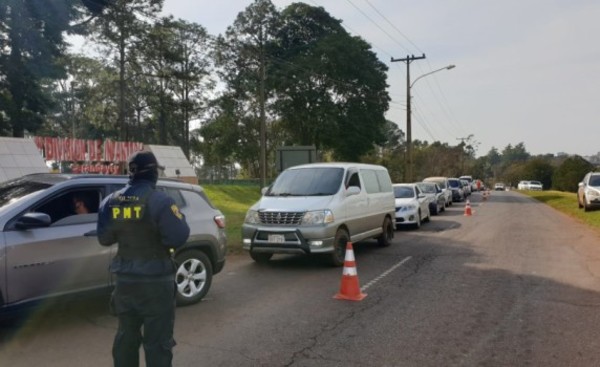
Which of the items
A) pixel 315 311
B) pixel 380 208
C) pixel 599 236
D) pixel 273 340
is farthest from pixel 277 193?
pixel 599 236

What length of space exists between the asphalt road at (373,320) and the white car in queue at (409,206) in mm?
6457

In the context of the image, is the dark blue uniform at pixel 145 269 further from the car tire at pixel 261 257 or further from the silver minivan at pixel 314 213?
the car tire at pixel 261 257

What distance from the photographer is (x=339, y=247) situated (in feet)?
31.2

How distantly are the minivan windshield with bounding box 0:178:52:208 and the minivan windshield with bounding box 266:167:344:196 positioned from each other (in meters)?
4.94

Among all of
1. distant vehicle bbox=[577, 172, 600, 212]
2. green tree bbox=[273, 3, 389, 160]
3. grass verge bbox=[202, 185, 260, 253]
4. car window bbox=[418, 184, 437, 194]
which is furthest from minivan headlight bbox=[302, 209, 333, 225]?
green tree bbox=[273, 3, 389, 160]

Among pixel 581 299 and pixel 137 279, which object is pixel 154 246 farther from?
pixel 581 299

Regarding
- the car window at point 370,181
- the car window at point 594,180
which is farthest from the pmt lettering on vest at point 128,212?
the car window at point 594,180

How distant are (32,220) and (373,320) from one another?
3.91m

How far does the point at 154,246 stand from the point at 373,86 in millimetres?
41199

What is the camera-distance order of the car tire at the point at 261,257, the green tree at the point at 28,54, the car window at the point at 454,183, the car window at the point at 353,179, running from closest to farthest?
1. the car tire at the point at 261,257
2. the car window at the point at 353,179
3. the green tree at the point at 28,54
4. the car window at the point at 454,183

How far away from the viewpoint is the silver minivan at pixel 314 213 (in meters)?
8.95

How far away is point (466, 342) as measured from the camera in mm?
5156

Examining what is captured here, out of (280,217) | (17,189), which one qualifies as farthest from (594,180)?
(17,189)

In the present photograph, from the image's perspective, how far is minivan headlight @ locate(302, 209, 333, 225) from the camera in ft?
29.4
